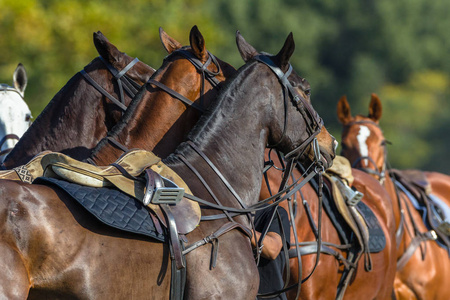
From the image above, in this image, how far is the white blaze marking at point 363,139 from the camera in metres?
8.00

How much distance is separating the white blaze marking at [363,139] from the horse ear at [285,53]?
150 inches

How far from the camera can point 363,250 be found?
6.14 meters

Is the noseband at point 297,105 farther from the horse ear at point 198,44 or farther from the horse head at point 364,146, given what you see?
the horse head at point 364,146

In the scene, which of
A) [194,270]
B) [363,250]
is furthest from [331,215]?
[194,270]

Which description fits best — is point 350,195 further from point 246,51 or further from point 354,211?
point 246,51

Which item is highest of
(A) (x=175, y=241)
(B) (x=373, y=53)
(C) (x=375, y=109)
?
(B) (x=373, y=53)

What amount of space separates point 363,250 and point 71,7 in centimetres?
1019

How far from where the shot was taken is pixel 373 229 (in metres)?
6.41

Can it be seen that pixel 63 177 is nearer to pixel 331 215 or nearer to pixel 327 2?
pixel 331 215

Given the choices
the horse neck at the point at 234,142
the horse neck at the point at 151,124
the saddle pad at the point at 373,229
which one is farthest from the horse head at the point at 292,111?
the saddle pad at the point at 373,229

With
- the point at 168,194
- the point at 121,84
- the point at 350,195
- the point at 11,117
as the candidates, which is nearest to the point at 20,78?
the point at 11,117

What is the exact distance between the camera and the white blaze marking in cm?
800

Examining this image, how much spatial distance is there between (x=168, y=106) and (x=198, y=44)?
0.49 m

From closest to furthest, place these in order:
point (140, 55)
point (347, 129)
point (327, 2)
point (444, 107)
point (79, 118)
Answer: point (79, 118)
point (347, 129)
point (140, 55)
point (444, 107)
point (327, 2)
